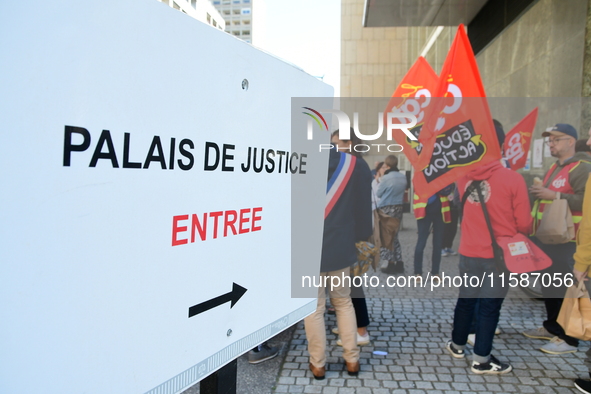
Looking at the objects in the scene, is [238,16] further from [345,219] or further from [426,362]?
[426,362]

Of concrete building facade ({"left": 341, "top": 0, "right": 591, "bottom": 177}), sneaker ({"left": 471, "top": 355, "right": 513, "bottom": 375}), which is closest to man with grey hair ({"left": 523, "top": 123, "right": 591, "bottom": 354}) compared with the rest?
sneaker ({"left": 471, "top": 355, "right": 513, "bottom": 375})

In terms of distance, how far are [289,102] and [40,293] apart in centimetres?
95

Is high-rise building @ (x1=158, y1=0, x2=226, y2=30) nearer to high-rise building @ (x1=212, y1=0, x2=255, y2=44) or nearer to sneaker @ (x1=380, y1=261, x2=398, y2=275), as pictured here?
sneaker @ (x1=380, y1=261, x2=398, y2=275)

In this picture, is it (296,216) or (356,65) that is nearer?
(296,216)

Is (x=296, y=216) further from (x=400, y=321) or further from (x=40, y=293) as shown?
(x=400, y=321)

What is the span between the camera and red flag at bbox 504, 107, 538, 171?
599cm

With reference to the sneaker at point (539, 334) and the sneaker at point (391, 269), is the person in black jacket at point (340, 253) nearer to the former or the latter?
the sneaker at point (539, 334)

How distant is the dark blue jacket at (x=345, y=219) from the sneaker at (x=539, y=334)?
2134 mm

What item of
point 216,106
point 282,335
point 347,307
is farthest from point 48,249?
point 282,335

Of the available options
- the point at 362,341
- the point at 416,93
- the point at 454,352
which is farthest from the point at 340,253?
the point at 416,93

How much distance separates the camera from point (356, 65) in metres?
29.2

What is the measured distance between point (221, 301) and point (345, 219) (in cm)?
244

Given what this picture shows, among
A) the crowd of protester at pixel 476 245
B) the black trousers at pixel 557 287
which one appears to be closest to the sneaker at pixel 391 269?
the black trousers at pixel 557 287

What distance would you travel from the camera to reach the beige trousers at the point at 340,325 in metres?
3.59
